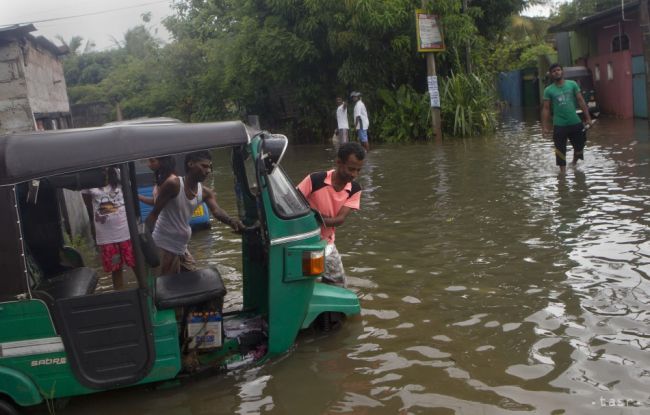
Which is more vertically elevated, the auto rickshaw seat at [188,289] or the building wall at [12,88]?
the building wall at [12,88]

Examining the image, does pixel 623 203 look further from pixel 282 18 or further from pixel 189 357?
pixel 282 18

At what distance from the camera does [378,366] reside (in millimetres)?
4406

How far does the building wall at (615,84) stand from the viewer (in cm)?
2005

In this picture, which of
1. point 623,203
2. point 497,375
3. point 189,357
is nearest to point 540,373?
point 497,375

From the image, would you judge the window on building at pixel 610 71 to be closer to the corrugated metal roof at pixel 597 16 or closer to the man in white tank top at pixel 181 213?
the corrugated metal roof at pixel 597 16

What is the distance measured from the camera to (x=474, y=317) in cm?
505

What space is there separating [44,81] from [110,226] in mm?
13703

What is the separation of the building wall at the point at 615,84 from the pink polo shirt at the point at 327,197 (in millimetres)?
17502

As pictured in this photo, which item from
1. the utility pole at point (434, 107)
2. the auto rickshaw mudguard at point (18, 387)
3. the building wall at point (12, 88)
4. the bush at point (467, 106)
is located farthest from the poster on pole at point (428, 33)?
the auto rickshaw mudguard at point (18, 387)

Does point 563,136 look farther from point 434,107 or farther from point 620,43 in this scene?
point 620,43

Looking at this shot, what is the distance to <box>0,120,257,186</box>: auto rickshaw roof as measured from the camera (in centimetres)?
354

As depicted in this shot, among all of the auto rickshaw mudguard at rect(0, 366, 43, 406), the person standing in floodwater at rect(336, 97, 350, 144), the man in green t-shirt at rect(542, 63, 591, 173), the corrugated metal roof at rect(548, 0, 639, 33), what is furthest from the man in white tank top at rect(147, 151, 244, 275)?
the corrugated metal roof at rect(548, 0, 639, 33)

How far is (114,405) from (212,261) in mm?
3459

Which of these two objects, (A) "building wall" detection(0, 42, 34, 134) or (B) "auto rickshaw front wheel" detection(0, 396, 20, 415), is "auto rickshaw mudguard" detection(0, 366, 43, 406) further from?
(A) "building wall" detection(0, 42, 34, 134)
